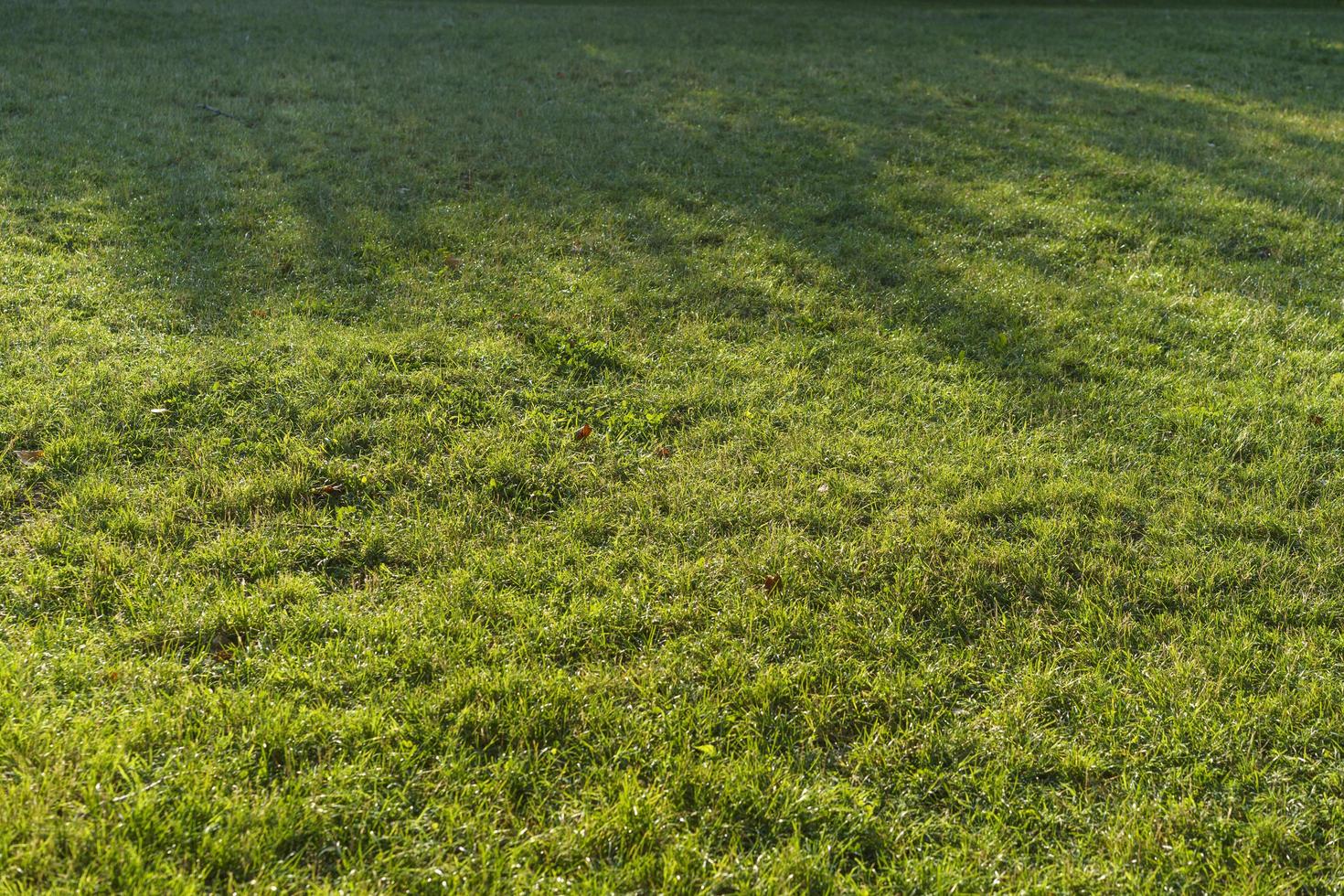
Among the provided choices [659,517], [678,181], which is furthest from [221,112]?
[659,517]

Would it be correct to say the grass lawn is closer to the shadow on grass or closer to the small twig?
the shadow on grass

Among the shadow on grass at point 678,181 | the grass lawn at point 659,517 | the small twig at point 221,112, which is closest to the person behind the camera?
the grass lawn at point 659,517

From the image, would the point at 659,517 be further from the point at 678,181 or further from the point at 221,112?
the point at 221,112

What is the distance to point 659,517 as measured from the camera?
363 centimetres

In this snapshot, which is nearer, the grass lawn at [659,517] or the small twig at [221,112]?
the grass lawn at [659,517]

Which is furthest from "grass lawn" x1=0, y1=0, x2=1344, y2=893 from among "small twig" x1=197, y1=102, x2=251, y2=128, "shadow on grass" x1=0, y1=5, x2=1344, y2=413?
"small twig" x1=197, y1=102, x2=251, y2=128

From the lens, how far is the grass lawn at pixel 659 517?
2438mm

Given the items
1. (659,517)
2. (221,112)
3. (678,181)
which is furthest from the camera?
(221,112)

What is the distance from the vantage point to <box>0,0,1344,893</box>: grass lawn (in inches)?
96.0

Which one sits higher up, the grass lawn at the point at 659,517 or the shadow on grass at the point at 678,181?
the shadow on grass at the point at 678,181

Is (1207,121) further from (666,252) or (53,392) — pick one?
(53,392)

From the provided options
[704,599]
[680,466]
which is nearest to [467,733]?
[704,599]

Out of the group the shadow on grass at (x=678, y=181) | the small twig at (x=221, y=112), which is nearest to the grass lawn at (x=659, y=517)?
the shadow on grass at (x=678, y=181)

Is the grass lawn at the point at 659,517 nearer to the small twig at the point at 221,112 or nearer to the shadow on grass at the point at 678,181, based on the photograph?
the shadow on grass at the point at 678,181
